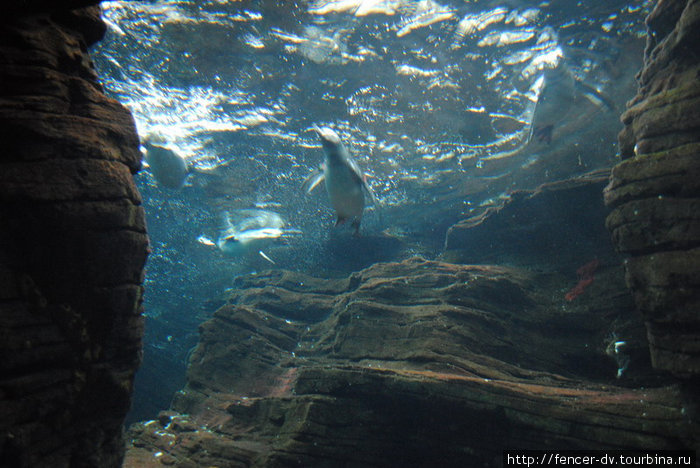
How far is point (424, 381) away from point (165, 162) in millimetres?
12519

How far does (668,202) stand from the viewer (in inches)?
223

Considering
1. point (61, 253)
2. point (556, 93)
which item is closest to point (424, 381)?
point (61, 253)

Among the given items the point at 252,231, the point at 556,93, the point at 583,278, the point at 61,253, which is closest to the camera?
the point at 61,253

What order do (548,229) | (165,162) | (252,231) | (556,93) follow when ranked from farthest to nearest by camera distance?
1. (252,231)
2. (165,162)
3. (548,229)
4. (556,93)

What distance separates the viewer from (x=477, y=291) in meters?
11.1

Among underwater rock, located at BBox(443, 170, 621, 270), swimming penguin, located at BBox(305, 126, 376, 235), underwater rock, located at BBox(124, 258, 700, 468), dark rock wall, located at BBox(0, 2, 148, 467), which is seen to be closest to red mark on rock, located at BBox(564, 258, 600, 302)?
underwater rock, located at BBox(124, 258, 700, 468)

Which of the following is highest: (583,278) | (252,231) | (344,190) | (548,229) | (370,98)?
(252,231)

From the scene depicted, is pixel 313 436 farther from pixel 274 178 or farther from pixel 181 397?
pixel 274 178

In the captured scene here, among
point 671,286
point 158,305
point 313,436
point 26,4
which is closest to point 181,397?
point 313,436

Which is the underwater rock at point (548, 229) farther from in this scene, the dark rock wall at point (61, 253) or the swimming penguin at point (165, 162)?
the dark rock wall at point (61, 253)

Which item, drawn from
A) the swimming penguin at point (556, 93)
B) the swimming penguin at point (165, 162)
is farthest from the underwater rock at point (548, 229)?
the swimming penguin at point (165, 162)

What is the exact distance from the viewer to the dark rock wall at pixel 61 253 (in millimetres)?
3264

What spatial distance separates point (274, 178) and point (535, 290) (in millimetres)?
13100

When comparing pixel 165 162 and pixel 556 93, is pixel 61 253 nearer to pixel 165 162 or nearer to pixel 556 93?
pixel 165 162
